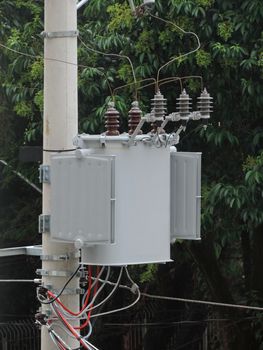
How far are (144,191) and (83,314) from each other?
0.84m

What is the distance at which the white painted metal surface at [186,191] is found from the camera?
18.1ft

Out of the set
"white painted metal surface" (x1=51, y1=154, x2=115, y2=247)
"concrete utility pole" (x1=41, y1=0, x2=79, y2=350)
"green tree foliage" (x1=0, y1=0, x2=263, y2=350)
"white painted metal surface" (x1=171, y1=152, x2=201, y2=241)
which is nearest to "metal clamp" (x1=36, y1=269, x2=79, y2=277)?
"concrete utility pole" (x1=41, y1=0, x2=79, y2=350)

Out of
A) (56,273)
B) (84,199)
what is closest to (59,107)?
(84,199)

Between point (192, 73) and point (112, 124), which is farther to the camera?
point (192, 73)

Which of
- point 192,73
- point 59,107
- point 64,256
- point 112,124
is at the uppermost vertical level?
point 192,73

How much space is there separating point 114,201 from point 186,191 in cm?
79

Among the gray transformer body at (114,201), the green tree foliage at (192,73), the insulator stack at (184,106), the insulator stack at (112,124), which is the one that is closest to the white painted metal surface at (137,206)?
the gray transformer body at (114,201)

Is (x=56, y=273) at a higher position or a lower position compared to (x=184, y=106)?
lower

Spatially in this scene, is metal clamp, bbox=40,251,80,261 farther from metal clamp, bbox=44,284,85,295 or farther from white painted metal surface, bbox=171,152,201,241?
white painted metal surface, bbox=171,152,201,241

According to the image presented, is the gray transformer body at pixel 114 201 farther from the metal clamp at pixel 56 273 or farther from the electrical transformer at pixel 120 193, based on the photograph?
the metal clamp at pixel 56 273

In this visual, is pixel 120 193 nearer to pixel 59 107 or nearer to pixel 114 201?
pixel 114 201

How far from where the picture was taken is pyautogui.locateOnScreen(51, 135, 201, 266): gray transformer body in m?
4.86

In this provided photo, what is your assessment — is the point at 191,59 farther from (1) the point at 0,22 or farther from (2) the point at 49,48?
(2) the point at 49,48

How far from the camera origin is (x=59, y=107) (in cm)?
540
